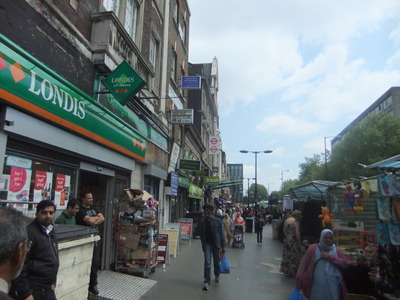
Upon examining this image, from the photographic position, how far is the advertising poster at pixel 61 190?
5.92 m

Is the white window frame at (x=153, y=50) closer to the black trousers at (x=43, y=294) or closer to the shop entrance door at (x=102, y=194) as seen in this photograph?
the shop entrance door at (x=102, y=194)

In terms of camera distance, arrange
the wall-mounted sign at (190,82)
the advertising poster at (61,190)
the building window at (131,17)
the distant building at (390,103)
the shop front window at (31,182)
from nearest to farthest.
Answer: the shop front window at (31,182), the advertising poster at (61,190), the building window at (131,17), the wall-mounted sign at (190,82), the distant building at (390,103)

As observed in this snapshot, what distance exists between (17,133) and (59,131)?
1087mm

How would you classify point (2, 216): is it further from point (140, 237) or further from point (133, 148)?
point (133, 148)

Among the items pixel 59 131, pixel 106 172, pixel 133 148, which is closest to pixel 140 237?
pixel 106 172

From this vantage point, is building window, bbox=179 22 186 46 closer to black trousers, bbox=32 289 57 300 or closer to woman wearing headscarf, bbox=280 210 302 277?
woman wearing headscarf, bbox=280 210 302 277

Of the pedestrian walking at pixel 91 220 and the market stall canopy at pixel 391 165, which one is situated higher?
the market stall canopy at pixel 391 165

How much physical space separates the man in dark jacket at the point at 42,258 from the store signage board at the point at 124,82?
423 cm

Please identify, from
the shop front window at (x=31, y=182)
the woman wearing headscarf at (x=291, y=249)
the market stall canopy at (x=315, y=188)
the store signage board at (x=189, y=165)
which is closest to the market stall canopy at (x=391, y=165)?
the market stall canopy at (x=315, y=188)

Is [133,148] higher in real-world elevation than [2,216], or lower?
higher

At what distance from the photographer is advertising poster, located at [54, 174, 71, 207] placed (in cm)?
592

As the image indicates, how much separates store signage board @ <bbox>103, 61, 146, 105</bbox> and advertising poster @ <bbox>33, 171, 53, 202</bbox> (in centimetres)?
242

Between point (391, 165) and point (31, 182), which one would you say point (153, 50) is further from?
point (391, 165)

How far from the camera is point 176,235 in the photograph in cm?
1095
